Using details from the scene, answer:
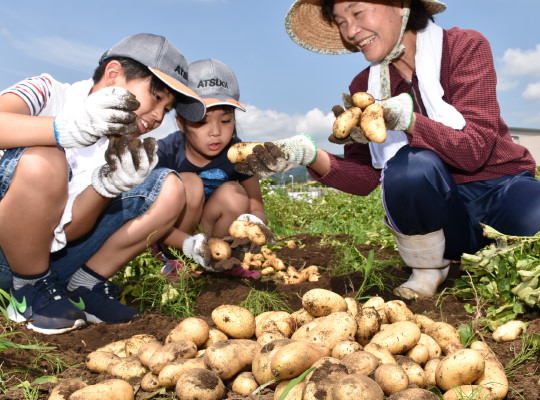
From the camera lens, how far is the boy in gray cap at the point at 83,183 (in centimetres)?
193

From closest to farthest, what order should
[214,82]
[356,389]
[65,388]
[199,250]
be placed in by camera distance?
1. [356,389]
2. [65,388]
3. [199,250]
4. [214,82]

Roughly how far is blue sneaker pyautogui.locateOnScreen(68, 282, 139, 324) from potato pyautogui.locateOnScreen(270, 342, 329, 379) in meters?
1.12

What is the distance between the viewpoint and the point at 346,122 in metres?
2.21

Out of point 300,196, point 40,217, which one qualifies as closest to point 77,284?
point 40,217

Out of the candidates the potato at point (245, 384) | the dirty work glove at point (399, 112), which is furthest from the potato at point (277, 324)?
the dirty work glove at point (399, 112)

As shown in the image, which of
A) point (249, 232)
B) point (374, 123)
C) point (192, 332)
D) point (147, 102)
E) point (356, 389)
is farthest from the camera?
point (249, 232)

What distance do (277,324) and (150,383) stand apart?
0.48m

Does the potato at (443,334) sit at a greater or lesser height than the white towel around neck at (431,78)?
lesser

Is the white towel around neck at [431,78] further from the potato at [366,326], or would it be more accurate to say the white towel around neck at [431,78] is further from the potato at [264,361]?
the potato at [264,361]

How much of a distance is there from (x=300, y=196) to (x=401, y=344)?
5360 millimetres

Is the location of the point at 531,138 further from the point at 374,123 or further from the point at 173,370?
the point at 173,370

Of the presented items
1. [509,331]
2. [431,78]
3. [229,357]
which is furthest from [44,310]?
[431,78]

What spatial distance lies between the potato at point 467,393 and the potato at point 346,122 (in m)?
1.30

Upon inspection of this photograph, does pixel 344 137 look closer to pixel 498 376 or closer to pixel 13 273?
pixel 498 376
